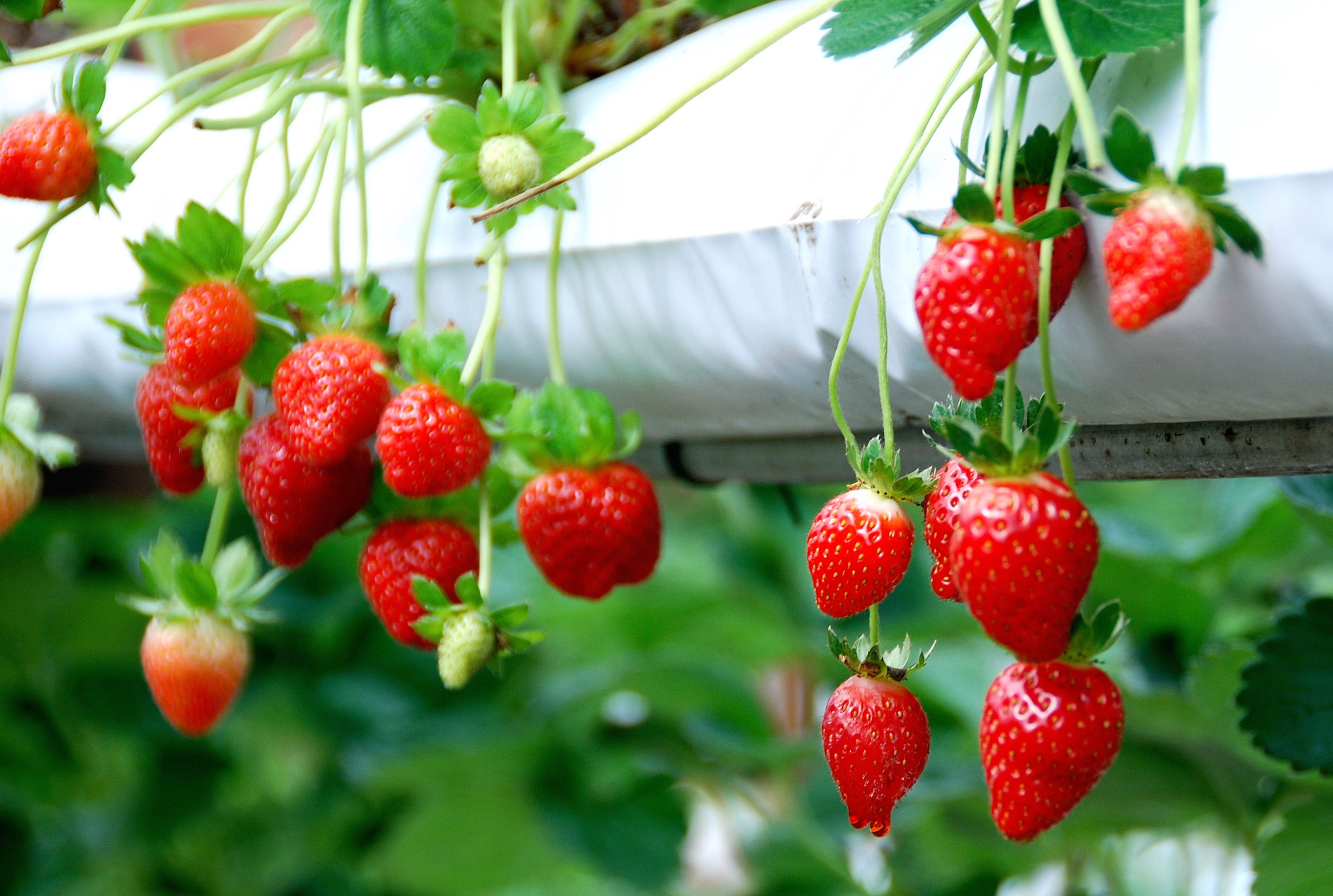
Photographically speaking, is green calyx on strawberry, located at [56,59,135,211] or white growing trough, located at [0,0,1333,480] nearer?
white growing trough, located at [0,0,1333,480]

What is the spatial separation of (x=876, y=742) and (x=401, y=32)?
0.28 m

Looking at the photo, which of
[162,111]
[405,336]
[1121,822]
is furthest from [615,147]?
[1121,822]

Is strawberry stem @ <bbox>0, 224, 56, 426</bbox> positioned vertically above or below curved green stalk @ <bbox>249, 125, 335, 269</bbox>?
below

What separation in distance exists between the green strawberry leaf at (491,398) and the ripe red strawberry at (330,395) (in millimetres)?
32

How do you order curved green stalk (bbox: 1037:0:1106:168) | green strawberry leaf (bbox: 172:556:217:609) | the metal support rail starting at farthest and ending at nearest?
1. green strawberry leaf (bbox: 172:556:217:609)
2. the metal support rail
3. curved green stalk (bbox: 1037:0:1106:168)

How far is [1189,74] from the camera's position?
23 centimetres

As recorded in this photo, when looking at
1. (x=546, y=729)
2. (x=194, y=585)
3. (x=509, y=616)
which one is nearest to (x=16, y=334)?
(x=194, y=585)

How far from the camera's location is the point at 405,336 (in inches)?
14.1

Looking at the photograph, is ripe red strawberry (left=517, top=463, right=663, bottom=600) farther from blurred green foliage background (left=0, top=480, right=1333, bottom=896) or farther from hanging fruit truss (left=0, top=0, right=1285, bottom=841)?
blurred green foliage background (left=0, top=480, right=1333, bottom=896)

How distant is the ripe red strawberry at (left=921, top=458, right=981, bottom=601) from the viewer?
0.94 ft

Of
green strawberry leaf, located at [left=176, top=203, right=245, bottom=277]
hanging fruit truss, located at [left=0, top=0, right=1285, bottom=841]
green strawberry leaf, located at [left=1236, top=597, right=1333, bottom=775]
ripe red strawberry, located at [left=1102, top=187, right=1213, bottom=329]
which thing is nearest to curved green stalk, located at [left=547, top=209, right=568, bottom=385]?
hanging fruit truss, located at [left=0, top=0, right=1285, bottom=841]

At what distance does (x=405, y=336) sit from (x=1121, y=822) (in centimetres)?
70

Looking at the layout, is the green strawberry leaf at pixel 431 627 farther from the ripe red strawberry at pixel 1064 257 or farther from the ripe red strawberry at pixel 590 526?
the ripe red strawberry at pixel 1064 257

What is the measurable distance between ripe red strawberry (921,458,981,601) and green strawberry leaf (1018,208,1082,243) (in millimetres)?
60
